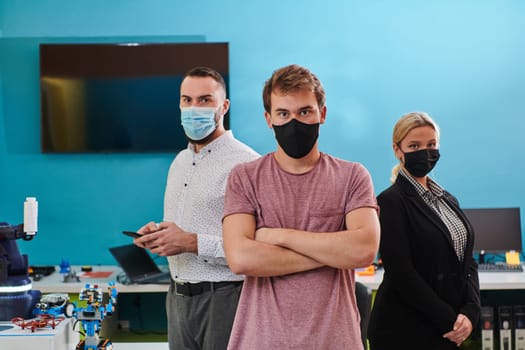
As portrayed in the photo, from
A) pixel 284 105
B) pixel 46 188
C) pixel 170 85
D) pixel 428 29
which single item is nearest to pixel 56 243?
pixel 46 188

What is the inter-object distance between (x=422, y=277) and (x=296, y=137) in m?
0.92

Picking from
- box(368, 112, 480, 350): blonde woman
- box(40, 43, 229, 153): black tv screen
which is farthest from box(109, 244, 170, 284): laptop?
box(368, 112, 480, 350): blonde woman

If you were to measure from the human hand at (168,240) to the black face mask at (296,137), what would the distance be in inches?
22.4

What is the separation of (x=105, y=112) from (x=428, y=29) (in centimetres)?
228

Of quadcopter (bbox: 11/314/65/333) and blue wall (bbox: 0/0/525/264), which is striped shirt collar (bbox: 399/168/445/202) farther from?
blue wall (bbox: 0/0/525/264)

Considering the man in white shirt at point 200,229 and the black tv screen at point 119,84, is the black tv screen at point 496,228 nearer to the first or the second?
the black tv screen at point 119,84

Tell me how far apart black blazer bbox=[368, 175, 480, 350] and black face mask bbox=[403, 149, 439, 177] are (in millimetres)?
132

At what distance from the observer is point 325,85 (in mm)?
4820

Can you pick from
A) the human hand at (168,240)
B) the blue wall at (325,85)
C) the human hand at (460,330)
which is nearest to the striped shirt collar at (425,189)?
the human hand at (460,330)

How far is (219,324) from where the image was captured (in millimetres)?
2404

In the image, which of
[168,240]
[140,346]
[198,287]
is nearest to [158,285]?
[140,346]

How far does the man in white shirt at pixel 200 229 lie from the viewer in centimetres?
239

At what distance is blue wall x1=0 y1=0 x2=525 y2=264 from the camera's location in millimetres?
4809

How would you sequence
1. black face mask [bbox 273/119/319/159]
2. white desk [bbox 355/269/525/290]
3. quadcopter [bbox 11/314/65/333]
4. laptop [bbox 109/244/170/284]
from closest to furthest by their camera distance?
1. black face mask [bbox 273/119/319/159]
2. quadcopter [bbox 11/314/65/333]
3. white desk [bbox 355/269/525/290]
4. laptop [bbox 109/244/170/284]
